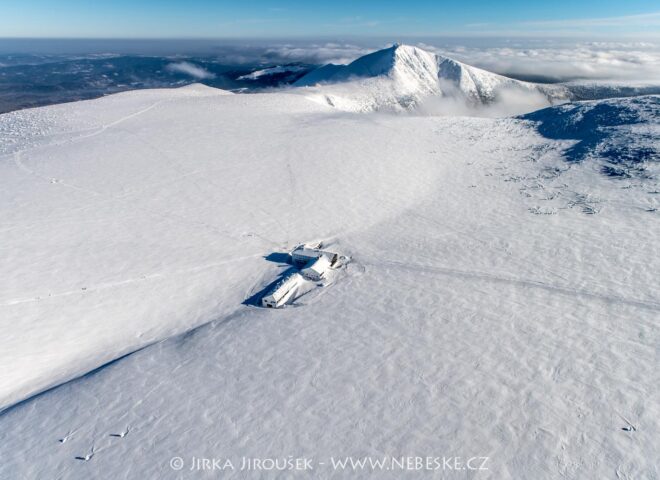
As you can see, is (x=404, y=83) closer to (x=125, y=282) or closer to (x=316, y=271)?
(x=316, y=271)

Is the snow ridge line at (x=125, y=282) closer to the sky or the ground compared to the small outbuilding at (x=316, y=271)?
closer to the ground

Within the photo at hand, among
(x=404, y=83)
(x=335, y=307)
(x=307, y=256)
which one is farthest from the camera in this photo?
(x=404, y=83)

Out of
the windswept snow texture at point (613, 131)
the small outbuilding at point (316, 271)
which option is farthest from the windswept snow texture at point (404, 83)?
the small outbuilding at point (316, 271)

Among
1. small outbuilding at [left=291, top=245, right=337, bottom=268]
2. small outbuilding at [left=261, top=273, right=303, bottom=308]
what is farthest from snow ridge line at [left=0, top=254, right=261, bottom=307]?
small outbuilding at [left=261, top=273, right=303, bottom=308]

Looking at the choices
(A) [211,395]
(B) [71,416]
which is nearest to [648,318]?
(A) [211,395]

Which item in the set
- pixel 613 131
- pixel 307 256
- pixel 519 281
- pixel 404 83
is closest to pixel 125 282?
pixel 307 256

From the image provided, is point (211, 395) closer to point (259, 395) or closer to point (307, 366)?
point (259, 395)

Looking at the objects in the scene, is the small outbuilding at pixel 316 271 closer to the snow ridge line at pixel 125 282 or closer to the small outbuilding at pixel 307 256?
the small outbuilding at pixel 307 256
